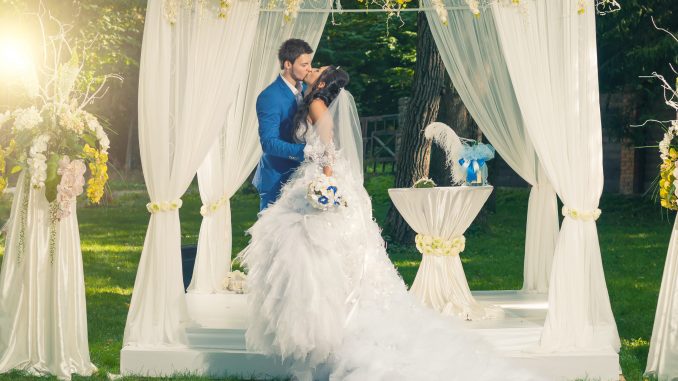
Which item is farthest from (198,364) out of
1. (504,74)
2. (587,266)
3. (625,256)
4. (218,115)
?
(625,256)

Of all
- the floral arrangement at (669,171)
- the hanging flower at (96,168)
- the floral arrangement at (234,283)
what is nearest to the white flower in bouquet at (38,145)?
the hanging flower at (96,168)

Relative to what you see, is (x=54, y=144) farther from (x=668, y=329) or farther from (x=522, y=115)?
(x=668, y=329)

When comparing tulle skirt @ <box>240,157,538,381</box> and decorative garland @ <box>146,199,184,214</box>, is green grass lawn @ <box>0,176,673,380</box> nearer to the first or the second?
decorative garland @ <box>146,199,184,214</box>

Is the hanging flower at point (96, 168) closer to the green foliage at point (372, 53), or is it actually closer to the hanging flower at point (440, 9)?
the hanging flower at point (440, 9)

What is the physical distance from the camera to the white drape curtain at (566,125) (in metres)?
5.70

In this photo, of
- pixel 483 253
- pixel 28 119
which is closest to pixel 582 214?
pixel 28 119

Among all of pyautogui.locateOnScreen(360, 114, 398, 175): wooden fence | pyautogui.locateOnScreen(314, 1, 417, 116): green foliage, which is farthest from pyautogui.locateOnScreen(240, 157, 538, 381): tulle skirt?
pyautogui.locateOnScreen(314, 1, 417, 116): green foliage

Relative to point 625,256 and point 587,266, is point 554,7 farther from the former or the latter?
point 625,256

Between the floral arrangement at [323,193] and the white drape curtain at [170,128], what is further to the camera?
the white drape curtain at [170,128]

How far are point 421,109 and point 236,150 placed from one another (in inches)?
152

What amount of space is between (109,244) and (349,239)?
855 centimetres

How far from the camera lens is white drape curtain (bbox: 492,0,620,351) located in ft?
18.7

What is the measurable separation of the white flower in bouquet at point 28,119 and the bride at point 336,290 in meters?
1.49

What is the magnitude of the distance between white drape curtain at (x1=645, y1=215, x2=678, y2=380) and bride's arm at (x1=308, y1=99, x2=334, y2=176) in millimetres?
2143
